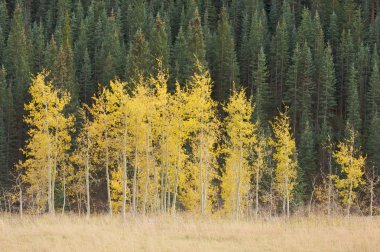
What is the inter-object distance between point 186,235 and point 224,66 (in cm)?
5870

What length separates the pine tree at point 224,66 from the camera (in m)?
72.2

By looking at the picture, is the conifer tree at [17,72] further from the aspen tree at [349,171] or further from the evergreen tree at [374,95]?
the evergreen tree at [374,95]

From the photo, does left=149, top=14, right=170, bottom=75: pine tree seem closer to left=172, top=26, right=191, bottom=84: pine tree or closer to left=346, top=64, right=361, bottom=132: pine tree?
left=172, top=26, right=191, bottom=84: pine tree

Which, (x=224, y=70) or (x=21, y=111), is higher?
(x=224, y=70)

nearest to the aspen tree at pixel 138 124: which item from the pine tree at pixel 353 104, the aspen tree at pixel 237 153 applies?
the aspen tree at pixel 237 153

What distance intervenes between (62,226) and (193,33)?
191ft

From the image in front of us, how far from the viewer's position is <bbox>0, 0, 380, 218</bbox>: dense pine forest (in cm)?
4138

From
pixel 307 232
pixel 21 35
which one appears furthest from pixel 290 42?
pixel 307 232

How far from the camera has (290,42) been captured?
85.8m

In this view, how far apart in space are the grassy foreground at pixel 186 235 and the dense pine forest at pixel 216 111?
1380 cm

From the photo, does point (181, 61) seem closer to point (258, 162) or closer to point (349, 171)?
point (349, 171)

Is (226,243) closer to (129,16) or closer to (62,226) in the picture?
(62,226)

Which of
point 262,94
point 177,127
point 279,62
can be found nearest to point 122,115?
point 177,127

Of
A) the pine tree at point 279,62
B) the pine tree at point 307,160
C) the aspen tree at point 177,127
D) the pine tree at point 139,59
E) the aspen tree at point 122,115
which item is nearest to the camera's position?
the aspen tree at point 122,115
